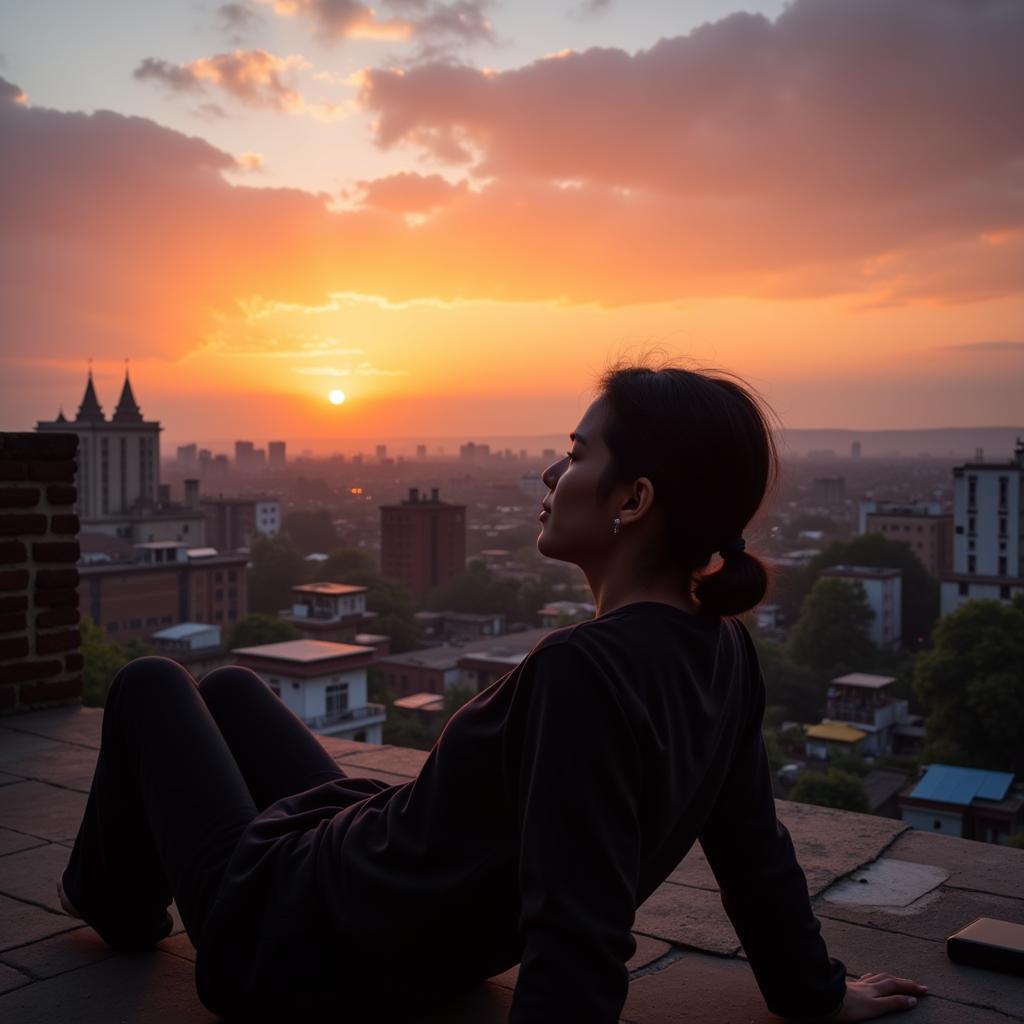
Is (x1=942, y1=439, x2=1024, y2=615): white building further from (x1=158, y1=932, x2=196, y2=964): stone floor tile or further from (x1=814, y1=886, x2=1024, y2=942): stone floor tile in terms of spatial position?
(x1=158, y1=932, x2=196, y2=964): stone floor tile

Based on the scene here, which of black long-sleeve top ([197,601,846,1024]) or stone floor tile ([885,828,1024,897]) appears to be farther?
stone floor tile ([885,828,1024,897])

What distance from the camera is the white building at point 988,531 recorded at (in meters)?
28.9

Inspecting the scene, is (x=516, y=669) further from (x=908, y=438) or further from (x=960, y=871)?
(x=908, y=438)

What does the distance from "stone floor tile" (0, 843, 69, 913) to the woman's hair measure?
1.43 meters

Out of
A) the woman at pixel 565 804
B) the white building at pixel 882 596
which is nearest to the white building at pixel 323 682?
the woman at pixel 565 804

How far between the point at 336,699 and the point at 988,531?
21339 mm

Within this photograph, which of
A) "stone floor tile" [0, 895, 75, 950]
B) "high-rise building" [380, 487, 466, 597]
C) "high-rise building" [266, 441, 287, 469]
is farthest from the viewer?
"high-rise building" [266, 441, 287, 469]

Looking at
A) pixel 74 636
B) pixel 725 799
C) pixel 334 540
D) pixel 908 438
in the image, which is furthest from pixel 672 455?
pixel 908 438

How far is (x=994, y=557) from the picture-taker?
32.5 meters

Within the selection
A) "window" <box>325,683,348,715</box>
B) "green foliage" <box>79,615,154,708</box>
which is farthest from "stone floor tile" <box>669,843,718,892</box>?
"window" <box>325,683,348,715</box>

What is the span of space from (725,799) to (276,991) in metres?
0.63

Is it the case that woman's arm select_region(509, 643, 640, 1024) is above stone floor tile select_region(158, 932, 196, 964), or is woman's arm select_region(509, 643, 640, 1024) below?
above

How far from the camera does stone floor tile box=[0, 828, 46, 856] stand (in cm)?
235

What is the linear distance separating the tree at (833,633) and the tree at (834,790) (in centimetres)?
1473
